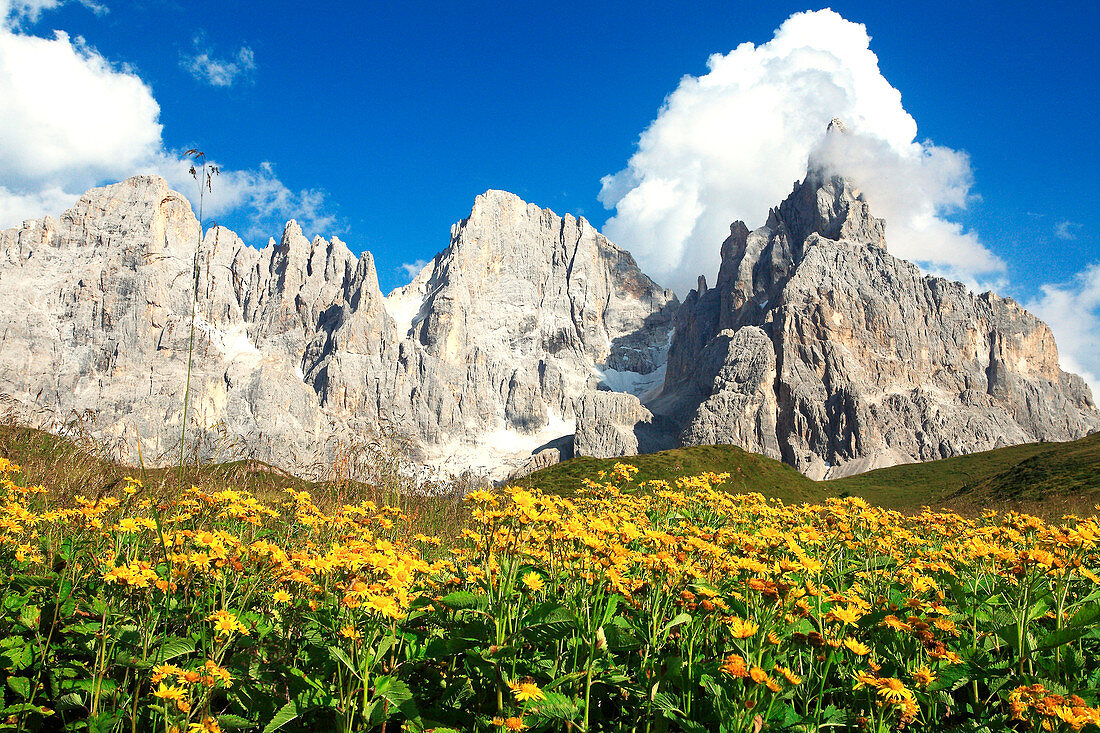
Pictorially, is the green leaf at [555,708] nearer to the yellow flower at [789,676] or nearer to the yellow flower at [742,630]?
the yellow flower at [742,630]

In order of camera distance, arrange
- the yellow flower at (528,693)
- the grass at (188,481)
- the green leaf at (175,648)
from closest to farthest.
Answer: the yellow flower at (528,693)
the green leaf at (175,648)
the grass at (188,481)

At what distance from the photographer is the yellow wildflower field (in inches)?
117

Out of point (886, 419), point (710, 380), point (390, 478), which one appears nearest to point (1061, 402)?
point (886, 419)

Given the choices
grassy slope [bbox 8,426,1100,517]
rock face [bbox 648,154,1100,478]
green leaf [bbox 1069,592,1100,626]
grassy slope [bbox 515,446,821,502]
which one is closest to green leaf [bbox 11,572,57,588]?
grassy slope [bbox 8,426,1100,517]

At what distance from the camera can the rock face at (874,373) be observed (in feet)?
425

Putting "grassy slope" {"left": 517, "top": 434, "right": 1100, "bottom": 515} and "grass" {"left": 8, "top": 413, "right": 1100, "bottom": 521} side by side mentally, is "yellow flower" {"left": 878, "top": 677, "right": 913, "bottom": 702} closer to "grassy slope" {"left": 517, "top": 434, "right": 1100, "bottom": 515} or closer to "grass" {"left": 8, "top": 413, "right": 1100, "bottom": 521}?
"grass" {"left": 8, "top": 413, "right": 1100, "bottom": 521}

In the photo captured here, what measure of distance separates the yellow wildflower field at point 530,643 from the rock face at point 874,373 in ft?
440

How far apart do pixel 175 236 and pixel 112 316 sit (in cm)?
3814

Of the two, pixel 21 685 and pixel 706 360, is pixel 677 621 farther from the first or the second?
pixel 706 360

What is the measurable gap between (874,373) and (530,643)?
156 metres

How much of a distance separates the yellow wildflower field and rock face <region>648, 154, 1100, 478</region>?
440 ft

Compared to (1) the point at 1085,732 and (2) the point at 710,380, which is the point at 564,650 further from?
(2) the point at 710,380

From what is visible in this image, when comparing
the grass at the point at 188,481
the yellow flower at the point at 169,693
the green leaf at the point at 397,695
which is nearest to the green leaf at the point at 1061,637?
the green leaf at the point at 397,695

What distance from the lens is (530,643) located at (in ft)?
12.0
